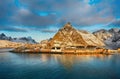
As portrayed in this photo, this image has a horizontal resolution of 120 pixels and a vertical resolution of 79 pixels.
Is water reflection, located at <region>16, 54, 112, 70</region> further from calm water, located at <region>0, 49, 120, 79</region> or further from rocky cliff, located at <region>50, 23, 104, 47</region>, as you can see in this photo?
rocky cliff, located at <region>50, 23, 104, 47</region>

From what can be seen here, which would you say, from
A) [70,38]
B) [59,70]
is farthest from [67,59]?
[70,38]

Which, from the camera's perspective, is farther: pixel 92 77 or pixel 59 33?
pixel 59 33

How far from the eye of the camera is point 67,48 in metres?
140

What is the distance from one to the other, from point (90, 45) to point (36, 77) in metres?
99.1

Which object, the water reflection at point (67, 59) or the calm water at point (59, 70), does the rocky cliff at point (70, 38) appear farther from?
the calm water at point (59, 70)

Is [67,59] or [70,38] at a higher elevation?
[70,38]

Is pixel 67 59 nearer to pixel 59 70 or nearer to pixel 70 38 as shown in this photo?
pixel 59 70

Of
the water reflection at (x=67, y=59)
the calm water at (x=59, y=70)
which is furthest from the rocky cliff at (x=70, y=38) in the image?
the calm water at (x=59, y=70)

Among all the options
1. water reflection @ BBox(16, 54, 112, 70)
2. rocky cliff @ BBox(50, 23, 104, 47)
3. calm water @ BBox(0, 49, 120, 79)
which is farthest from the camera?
rocky cliff @ BBox(50, 23, 104, 47)

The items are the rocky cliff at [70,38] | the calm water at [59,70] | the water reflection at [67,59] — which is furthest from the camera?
the rocky cliff at [70,38]

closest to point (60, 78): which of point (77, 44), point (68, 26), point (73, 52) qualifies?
point (73, 52)

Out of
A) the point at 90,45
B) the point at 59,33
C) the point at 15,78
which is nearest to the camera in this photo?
the point at 15,78

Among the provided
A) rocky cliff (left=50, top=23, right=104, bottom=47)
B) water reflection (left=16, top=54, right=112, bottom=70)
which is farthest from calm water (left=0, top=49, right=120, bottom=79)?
rocky cliff (left=50, top=23, right=104, bottom=47)

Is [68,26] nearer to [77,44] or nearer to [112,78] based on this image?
[77,44]
